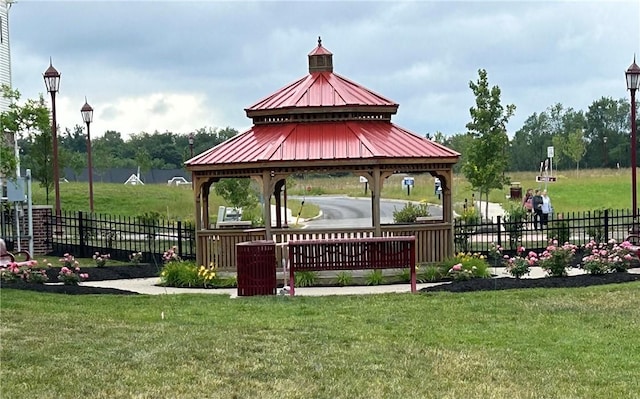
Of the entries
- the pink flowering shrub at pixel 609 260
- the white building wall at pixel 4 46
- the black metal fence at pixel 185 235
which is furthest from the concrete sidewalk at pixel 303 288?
the white building wall at pixel 4 46

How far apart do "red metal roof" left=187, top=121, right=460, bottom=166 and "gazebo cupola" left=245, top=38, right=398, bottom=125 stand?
20 cm

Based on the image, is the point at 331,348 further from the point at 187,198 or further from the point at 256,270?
the point at 187,198

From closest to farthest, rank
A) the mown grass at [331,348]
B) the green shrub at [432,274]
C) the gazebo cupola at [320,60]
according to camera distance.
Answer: the mown grass at [331,348] < the green shrub at [432,274] < the gazebo cupola at [320,60]

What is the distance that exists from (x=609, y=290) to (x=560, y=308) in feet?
6.63

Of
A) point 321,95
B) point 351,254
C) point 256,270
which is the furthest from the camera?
point 321,95

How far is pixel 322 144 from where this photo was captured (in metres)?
17.6

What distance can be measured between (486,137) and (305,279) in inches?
653

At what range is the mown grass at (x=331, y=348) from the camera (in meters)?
6.93

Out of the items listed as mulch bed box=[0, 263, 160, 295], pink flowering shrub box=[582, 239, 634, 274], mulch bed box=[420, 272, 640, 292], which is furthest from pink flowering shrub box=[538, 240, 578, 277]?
mulch bed box=[0, 263, 160, 295]

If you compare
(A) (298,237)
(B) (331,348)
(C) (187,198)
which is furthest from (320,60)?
(C) (187,198)

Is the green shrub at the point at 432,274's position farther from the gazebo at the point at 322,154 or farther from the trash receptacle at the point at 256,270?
the trash receptacle at the point at 256,270

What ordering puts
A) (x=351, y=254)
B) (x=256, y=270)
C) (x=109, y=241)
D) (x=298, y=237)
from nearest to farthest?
(x=256, y=270) → (x=351, y=254) → (x=298, y=237) → (x=109, y=241)

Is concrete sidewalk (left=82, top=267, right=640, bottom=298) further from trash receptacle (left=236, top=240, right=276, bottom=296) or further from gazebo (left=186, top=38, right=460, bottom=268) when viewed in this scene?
gazebo (left=186, top=38, right=460, bottom=268)

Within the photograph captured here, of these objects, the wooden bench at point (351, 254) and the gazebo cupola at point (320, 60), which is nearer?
the wooden bench at point (351, 254)
